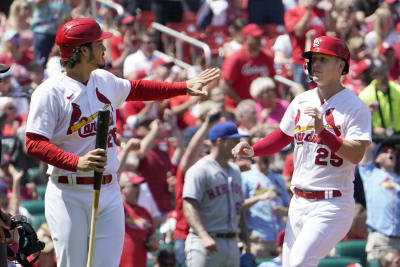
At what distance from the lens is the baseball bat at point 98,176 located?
550cm

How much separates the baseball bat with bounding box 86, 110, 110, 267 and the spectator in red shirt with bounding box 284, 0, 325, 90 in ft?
25.0

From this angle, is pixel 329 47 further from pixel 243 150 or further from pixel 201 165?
pixel 201 165

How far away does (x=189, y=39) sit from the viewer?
46.6 ft

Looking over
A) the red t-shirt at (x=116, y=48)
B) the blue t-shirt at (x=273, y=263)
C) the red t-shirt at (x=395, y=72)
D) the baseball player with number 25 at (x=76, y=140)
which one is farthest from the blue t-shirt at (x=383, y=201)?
the baseball player with number 25 at (x=76, y=140)

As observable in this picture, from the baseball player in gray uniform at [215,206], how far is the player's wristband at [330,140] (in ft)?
7.25

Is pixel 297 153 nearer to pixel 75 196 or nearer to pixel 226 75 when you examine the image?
pixel 75 196

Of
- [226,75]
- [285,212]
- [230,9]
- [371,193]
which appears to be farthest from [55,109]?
[230,9]

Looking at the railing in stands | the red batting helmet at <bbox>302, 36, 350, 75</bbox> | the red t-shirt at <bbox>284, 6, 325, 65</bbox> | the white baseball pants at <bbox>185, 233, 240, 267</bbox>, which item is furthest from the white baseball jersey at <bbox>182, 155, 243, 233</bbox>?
the railing in stands

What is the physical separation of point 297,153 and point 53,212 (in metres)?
1.78

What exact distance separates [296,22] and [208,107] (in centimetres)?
305

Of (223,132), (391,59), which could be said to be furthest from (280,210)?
(391,59)

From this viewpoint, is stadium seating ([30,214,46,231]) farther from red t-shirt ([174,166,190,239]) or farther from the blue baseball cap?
the blue baseball cap

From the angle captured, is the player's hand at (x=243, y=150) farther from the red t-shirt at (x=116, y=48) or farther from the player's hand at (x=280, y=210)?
the red t-shirt at (x=116, y=48)

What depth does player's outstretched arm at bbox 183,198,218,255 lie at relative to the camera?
8047 mm
